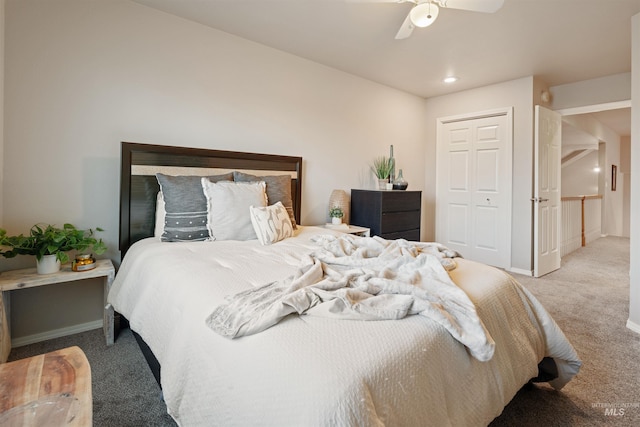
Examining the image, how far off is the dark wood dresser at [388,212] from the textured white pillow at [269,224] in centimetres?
145

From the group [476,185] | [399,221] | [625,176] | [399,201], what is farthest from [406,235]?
[625,176]

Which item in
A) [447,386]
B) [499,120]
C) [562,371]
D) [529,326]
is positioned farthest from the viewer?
[499,120]

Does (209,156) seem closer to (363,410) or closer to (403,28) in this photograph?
(403,28)

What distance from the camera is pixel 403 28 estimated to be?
2.24 metres

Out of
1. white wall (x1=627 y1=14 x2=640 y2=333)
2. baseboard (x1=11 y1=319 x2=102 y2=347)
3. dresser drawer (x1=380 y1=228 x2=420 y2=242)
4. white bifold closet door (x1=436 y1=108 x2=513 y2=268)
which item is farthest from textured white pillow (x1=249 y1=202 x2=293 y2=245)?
white bifold closet door (x1=436 y1=108 x2=513 y2=268)

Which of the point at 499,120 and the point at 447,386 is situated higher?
the point at 499,120

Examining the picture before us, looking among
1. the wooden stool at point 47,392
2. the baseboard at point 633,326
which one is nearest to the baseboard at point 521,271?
the baseboard at point 633,326

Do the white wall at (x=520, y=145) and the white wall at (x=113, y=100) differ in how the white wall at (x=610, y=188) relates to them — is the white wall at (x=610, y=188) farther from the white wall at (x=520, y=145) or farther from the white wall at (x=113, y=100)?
the white wall at (x=113, y=100)

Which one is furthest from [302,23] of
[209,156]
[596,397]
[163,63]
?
[596,397]

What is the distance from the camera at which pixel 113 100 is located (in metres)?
2.34

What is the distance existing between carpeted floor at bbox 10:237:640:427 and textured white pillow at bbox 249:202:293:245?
106 centimetres

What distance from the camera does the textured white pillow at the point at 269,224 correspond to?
7.27 ft

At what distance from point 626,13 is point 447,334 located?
10.4 ft

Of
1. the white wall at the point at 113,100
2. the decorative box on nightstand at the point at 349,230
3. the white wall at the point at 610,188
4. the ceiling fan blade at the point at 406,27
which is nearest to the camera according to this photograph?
the white wall at the point at 113,100
